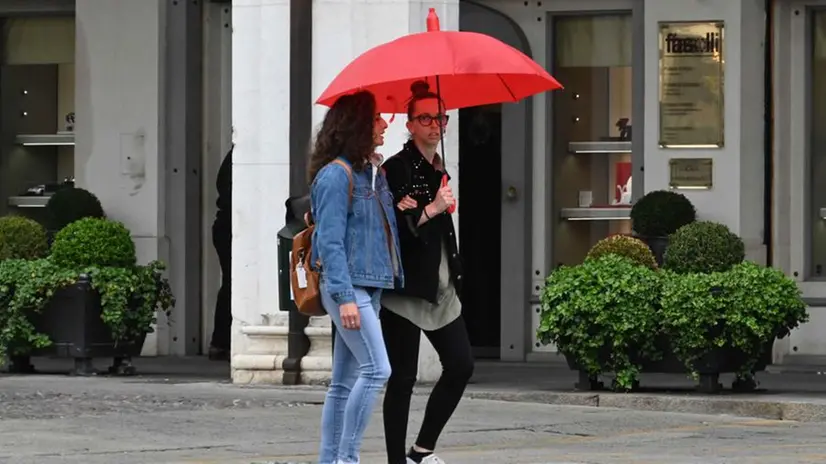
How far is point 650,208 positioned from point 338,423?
7.91 meters

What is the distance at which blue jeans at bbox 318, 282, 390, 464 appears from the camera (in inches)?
332

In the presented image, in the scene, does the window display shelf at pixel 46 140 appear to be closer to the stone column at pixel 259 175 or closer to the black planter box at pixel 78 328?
the black planter box at pixel 78 328

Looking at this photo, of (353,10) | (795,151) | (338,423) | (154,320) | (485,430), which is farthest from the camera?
(795,151)

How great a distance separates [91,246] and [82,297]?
415 mm

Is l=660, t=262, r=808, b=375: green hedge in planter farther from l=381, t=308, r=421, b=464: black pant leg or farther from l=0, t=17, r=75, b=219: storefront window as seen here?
l=0, t=17, r=75, b=219: storefront window

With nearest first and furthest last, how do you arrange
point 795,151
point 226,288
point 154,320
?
1. point 154,320
2. point 795,151
3. point 226,288

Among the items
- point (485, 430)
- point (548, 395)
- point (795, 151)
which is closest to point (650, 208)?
point (795, 151)

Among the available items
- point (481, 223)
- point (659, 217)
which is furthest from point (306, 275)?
point (481, 223)

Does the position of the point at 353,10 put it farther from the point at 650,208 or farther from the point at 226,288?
the point at 226,288

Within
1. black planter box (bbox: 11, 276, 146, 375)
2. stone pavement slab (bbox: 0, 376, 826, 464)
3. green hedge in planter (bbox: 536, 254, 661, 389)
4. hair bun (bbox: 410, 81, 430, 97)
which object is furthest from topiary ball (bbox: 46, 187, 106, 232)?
hair bun (bbox: 410, 81, 430, 97)

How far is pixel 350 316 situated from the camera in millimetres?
8359

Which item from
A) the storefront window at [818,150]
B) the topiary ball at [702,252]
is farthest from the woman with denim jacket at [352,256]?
the storefront window at [818,150]

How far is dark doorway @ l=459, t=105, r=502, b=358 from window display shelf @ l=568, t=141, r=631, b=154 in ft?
2.37

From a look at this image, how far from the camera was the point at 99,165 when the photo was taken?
18109 millimetres
